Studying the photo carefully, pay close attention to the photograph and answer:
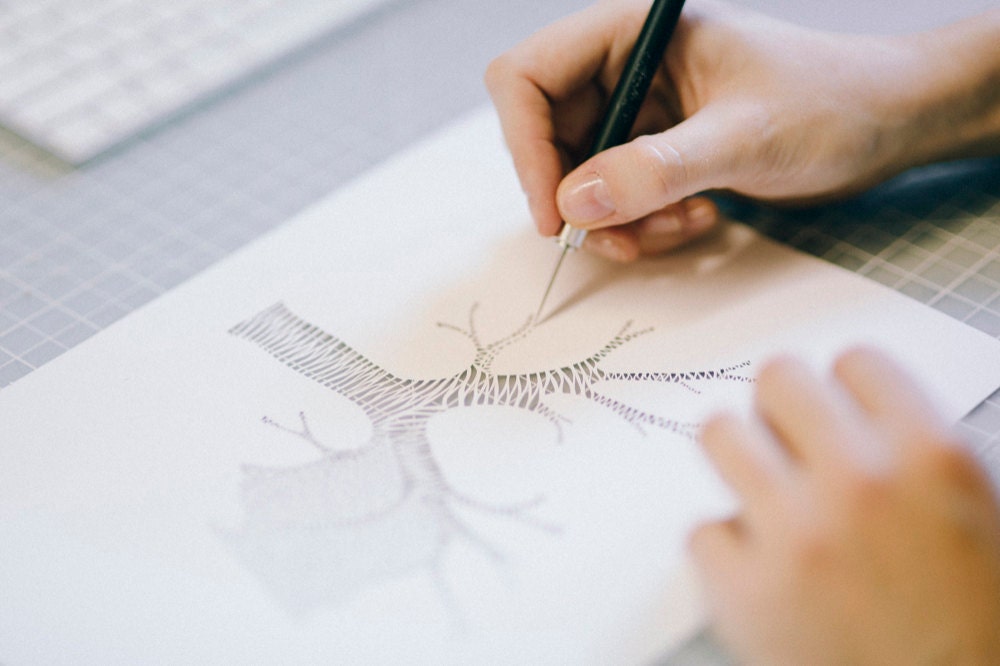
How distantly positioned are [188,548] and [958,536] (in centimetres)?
37

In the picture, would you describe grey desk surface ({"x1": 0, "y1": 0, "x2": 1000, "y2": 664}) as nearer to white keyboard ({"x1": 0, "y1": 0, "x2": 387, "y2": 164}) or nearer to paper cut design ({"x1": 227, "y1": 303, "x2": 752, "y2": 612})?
white keyboard ({"x1": 0, "y1": 0, "x2": 387, "y2": 164})

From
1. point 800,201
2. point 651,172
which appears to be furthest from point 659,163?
point 800,201

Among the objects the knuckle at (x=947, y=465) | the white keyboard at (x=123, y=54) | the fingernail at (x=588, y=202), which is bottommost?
the fingernail at (x=588, y=202)

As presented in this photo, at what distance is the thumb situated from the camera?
0.57 metres

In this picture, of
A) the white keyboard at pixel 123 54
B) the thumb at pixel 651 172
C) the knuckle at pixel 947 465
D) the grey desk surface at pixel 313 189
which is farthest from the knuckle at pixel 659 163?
the white keyboard at pixel 123 54

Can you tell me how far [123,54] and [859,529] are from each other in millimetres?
799

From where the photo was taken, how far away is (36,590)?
0.46m

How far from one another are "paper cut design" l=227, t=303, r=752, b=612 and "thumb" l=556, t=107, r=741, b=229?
0.27ft

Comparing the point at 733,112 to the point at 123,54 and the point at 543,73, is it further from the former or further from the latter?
the point at 123,54

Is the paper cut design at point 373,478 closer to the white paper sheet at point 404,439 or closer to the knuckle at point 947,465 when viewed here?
the white paper sheet at point 404,439

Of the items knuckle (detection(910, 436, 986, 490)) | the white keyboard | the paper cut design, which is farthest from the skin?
the white keyboard

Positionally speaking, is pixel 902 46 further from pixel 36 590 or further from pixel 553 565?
pixel 36 590

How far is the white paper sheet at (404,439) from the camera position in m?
0.44

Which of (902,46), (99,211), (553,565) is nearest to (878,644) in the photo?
(553,565)
